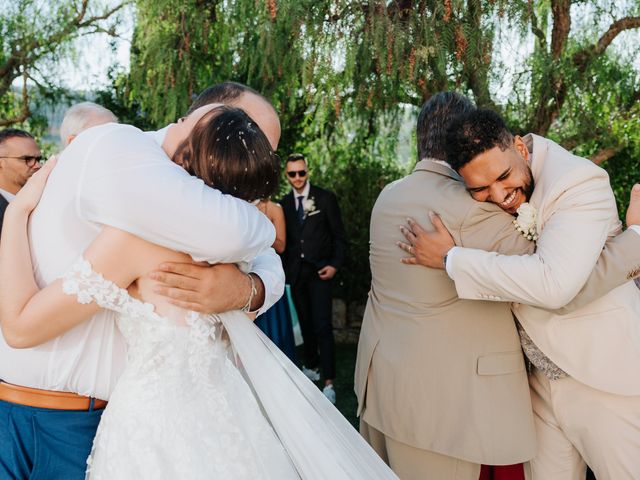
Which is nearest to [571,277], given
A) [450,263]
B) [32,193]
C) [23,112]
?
[450,263]

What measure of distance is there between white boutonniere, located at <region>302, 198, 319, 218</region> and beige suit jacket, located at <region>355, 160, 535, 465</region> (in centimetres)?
369

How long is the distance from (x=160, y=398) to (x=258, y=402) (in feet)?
0.95

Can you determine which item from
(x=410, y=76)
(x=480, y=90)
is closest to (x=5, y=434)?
(x=410, y=76)

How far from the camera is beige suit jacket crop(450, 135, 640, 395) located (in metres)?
2.11

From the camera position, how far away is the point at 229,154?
1541 millimetres

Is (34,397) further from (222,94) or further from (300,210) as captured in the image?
(300,210)

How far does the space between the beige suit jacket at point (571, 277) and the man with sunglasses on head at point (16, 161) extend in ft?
9.36

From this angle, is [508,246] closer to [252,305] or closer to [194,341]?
[252,305]

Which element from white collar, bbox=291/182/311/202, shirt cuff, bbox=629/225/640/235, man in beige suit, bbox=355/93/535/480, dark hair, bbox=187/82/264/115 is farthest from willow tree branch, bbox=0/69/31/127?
shirt cuff, bbox=629/225/640/235

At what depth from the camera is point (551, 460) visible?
257 centimetres

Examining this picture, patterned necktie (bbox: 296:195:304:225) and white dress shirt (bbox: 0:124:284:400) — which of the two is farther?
patterned necktie (bbox: 296:195:304:225)

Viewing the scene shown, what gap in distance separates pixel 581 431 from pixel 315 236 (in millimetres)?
3993

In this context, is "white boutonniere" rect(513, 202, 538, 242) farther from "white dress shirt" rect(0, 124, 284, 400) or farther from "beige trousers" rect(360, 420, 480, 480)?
"white dress shirt" rect(0, 124, 284, 400)

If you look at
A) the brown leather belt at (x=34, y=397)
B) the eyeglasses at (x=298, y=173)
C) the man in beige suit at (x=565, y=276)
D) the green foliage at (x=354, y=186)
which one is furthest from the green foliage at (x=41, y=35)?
the brown leather belt at (x=34, y=397)
